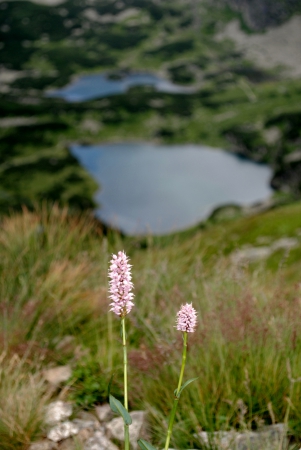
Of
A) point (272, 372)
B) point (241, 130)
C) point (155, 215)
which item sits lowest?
point (272, 372)

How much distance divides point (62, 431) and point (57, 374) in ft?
2.90

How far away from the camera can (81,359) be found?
497cm

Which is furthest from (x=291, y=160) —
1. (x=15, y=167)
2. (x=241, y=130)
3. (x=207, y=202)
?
(x=15, y=167)

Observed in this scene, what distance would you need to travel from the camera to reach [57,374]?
4836 millimetres

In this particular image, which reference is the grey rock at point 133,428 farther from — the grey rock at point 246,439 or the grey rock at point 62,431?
the grey rock at point 246,439

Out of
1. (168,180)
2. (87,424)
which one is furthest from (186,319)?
(168,180)

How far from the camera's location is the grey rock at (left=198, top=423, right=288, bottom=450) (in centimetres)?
349

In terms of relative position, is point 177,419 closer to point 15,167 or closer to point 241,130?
point 15,167

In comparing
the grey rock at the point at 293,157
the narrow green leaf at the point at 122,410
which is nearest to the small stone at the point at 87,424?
the narrow green leaf at the point at 122,410

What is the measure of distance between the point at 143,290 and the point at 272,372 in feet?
9.11

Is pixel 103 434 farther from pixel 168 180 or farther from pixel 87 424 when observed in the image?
pixel 168 180

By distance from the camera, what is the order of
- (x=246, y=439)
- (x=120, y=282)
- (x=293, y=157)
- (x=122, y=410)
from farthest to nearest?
1. (x=293, y=157)
2. (x=246, y=439)
3. (x=122, y=410)
4. (x=120, y=282)

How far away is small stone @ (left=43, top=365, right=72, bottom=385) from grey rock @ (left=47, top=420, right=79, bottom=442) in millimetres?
667

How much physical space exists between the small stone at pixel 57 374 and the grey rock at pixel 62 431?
667 millimetres
